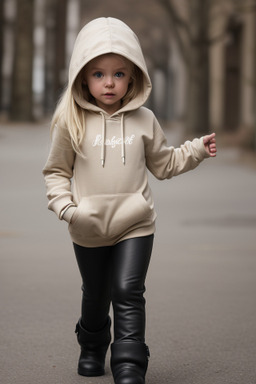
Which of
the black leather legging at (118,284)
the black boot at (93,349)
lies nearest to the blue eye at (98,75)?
the black leather legging at (118,284)

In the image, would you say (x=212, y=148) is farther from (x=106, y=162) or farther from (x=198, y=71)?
(x=198, y=71)

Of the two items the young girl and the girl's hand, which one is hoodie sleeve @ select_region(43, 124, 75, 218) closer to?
the young girl

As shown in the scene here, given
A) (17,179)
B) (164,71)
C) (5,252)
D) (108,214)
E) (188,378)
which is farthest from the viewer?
(164,71)

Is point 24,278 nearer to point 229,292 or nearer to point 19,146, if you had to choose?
point 229,292

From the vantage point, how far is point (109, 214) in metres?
4.70

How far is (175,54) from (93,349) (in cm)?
5262

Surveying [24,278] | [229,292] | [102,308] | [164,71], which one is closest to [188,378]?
[102,308]

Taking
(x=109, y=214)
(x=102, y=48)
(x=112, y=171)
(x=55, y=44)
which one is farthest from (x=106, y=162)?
(x=55, y=44)

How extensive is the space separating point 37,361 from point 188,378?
80 cm

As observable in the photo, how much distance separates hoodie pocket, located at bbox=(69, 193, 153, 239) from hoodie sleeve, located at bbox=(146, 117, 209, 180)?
251 mm

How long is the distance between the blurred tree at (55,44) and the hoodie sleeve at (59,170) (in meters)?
38.1

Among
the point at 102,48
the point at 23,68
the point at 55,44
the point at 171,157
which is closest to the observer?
the point at 102,48

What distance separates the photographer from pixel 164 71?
6444 cm

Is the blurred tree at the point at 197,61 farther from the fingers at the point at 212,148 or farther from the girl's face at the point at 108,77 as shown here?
the girl's face at the point at 108,77
